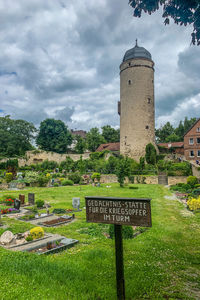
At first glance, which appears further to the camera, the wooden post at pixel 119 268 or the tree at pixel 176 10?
the tree at pixel 176 10

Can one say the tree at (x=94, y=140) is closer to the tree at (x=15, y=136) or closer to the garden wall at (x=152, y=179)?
the tree at (x=15, y=136)

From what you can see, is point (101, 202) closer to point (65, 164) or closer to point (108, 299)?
point (108, 299)

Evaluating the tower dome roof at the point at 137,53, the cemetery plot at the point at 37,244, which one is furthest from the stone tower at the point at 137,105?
the cemetery plot at the point at 37,244

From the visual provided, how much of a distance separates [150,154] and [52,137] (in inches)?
1196

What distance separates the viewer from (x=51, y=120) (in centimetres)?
6081

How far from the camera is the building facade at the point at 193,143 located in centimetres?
4091

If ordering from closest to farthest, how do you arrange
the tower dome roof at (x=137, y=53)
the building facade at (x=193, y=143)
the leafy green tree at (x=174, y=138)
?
the building facade at (x=193, y=143) → the tower dome roof at (x=137, y=53) → the leafy green tree at (x=174, y=138)

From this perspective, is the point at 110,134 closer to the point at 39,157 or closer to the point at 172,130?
the point at 172,130

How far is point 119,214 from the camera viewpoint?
3.98m

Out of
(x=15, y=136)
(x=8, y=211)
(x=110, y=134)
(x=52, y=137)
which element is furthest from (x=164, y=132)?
(x=8, y=211)

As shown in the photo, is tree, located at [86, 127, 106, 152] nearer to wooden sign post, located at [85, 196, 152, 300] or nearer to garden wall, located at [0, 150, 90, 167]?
garden wall, located at [0, 150, 90, 167]

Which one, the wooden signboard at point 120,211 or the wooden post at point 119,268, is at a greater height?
the wooden signboard at point 120,211

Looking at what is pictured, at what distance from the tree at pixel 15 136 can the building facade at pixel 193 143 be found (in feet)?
134

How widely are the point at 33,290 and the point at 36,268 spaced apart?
1040 millimetres
